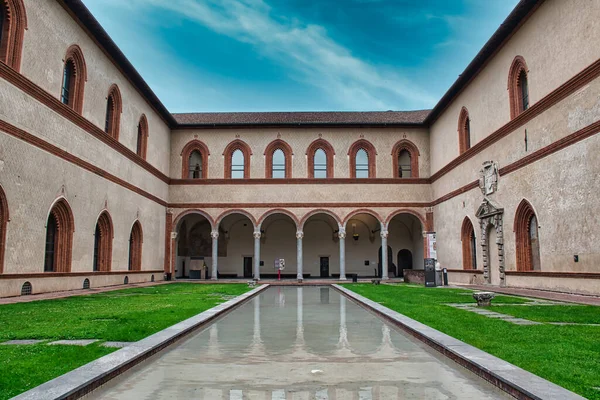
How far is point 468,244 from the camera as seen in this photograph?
24297 millimetres

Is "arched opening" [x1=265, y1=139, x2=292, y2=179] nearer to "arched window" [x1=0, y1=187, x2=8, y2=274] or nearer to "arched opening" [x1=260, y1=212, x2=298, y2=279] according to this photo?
"arched opening" [x1=260, y1=212, x2=298, y2=279]

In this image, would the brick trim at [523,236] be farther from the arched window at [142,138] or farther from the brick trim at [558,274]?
the arched window at [142,138]

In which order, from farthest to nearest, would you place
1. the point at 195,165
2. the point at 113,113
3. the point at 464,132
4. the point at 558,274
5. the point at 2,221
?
the point at 195,165 < the point at 464,132 < the point at 113,113 < the point at 558,274 < the point at 2,221

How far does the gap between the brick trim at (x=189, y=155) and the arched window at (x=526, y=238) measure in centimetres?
1842

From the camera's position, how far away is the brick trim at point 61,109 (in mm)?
14527

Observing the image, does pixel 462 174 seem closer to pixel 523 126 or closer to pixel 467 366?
pixel 523 126

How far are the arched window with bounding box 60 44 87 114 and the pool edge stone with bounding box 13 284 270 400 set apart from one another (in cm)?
1365

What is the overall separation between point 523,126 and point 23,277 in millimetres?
17994

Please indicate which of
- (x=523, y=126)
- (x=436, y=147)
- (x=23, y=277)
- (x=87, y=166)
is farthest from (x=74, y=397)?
(x=436, y=147)

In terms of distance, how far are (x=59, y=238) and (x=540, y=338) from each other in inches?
641

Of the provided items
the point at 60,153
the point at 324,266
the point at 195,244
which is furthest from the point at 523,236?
the point at 195,244

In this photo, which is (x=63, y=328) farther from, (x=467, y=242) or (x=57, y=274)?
(x=467, y=242)

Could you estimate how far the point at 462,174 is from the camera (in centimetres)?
2455

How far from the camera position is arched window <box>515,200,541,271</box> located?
1806cm
